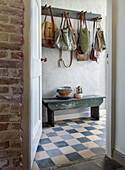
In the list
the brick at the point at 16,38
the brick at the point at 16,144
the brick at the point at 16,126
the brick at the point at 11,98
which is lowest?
the brick at the point at 16,144

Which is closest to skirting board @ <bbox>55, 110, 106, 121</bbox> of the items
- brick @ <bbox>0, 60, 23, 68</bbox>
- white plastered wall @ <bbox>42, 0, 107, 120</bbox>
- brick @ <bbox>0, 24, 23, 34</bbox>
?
white plastered wall @ <bbox>42, 0, 107, 120</bbox>

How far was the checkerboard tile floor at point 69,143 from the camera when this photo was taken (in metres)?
1.93

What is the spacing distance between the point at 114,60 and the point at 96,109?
1804 millimetres

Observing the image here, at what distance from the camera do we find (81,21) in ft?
11.4

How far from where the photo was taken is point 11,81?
5.04ft

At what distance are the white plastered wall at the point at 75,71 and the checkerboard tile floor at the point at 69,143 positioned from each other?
1.67ft

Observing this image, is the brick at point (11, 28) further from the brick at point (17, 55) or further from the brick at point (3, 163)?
the brick at point (3, 163)

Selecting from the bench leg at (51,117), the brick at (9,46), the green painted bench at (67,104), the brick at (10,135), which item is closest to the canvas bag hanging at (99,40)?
the green painted bench at (67,104)

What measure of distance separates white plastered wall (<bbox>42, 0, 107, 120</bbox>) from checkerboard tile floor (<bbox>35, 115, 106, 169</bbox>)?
0.51 meters

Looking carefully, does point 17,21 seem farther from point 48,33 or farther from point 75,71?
point 75,71

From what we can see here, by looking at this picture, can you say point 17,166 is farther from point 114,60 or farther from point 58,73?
point 58,73

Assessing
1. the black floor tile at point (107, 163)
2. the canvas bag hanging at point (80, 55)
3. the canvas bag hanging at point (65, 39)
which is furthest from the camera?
the canvas bag hanging at point (80, 55)

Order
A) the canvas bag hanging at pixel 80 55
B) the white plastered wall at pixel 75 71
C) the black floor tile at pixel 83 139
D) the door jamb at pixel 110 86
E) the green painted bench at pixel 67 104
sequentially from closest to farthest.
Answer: the door jamb at pixel 110 86
the black floor tile at pixel 83 139
the green painted bench at pixel 67 104
the white plastered wall at pixel 75 71
the canvas bag hanging at pixel 80 55

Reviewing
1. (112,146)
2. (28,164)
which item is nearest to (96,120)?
(112,146)
